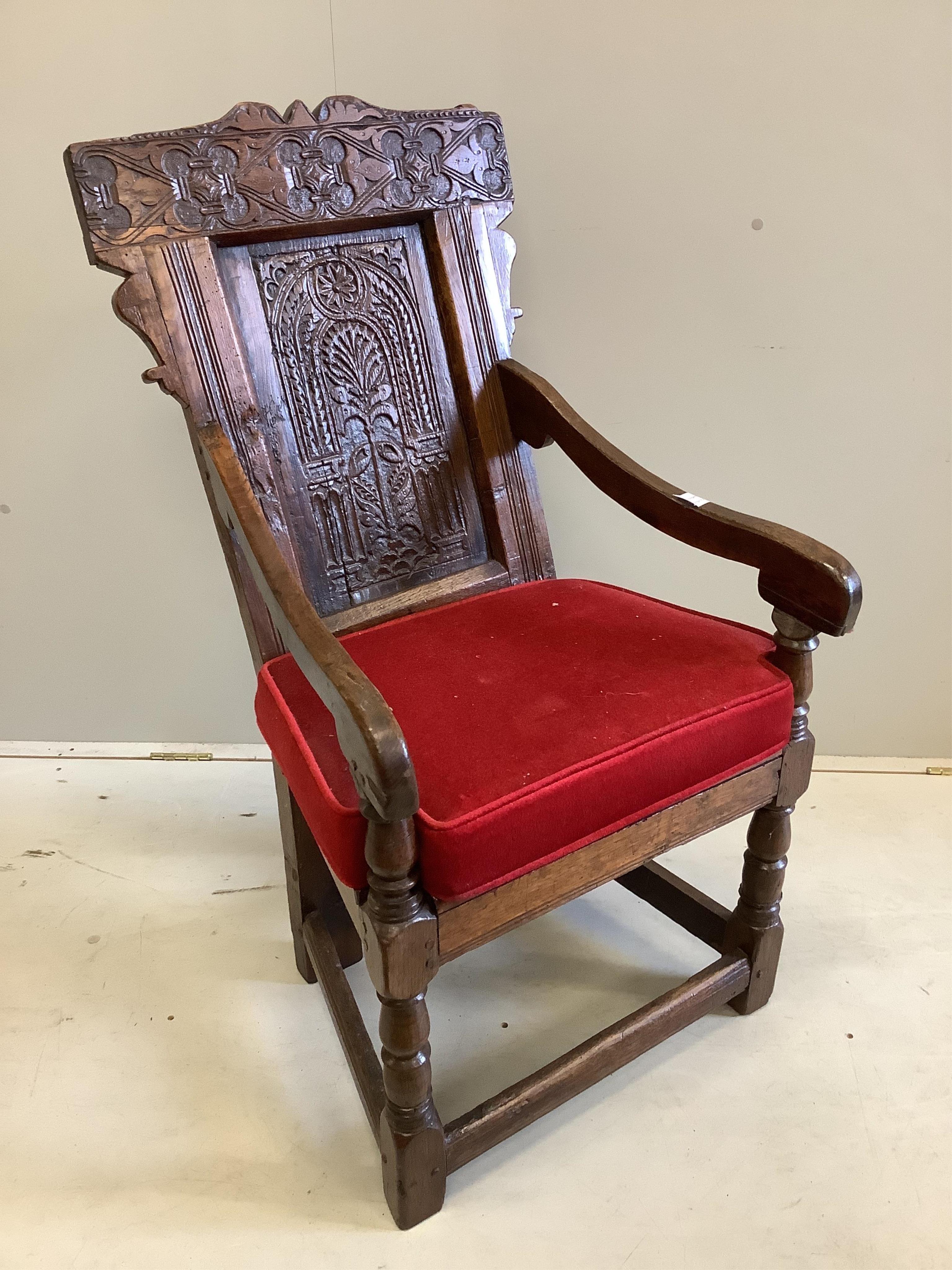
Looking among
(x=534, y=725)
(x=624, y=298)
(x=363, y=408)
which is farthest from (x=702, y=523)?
(x=624, y=298)

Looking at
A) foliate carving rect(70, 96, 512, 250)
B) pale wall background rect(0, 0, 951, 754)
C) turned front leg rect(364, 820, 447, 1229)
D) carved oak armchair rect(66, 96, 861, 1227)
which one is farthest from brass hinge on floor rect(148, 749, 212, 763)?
foliate carving rect(70, 96, 512, 250)

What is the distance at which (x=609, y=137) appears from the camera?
153 centimetres

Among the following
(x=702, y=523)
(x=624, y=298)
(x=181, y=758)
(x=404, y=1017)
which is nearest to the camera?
(x=404, y=1017)

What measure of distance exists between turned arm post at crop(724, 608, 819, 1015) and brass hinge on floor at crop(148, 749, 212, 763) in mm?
1229

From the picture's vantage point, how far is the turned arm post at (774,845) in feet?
3.69

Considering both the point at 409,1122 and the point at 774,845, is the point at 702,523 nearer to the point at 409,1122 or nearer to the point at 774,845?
the point at 774,845

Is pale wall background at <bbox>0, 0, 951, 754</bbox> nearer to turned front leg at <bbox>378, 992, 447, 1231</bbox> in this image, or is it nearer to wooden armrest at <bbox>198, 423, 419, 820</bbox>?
wooden armrest at <bbox>198, 423, 419, 820</bbox>

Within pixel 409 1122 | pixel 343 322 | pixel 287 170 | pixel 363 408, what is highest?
pixel 287 170

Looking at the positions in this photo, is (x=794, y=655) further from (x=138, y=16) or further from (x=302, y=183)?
(x=138, y=16)

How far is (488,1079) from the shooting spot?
1.28 metres

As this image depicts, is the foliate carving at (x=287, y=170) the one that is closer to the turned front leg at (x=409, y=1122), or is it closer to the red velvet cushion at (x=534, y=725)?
the red velvet cushion at (x=534, y=725)

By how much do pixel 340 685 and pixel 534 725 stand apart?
0.85 ft

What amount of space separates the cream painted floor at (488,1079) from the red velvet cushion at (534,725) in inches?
19.3

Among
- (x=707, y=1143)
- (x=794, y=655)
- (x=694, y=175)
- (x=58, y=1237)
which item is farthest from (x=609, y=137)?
(x=58, y=1237)
